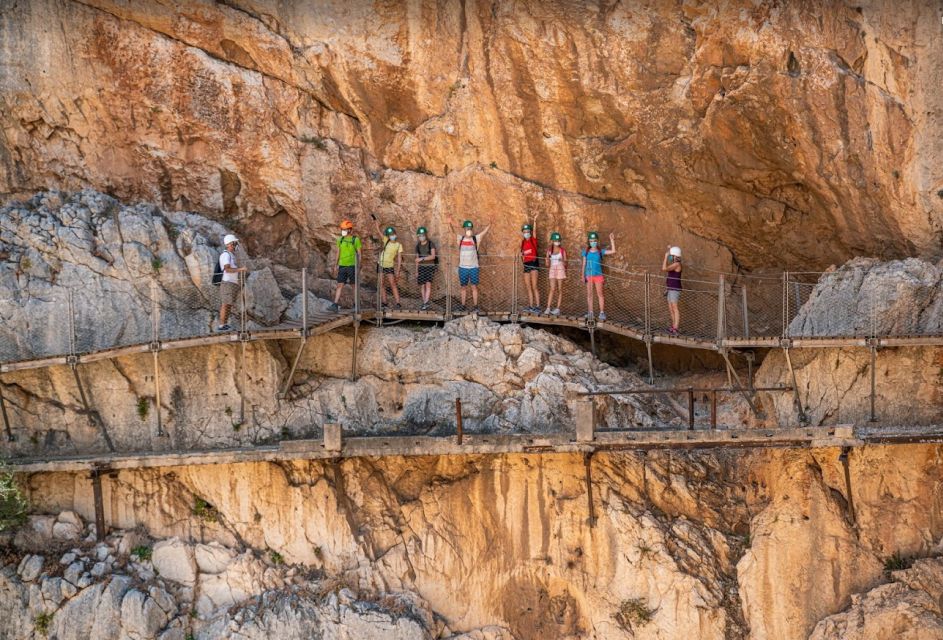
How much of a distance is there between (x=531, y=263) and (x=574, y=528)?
A: 15.1ft

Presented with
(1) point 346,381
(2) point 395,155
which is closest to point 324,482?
(1) point 346,381

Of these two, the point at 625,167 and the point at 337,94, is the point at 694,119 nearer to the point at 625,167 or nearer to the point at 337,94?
the point at 625,167

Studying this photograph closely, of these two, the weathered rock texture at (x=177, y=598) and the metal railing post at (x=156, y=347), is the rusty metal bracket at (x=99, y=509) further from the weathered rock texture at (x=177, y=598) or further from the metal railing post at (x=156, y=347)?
the metal railing post at (x=156, y=347)

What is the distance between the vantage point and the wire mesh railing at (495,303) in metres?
25.8

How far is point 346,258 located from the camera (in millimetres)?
27484

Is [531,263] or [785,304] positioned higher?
[531,263]

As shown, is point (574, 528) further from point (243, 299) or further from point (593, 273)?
point (243, 299)

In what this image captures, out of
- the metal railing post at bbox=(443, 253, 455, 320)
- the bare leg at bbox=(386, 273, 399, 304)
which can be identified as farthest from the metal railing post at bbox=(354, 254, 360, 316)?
the metal railing post at bbox=(443, 253, 455, 320)

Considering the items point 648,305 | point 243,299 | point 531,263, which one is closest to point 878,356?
point 648,305

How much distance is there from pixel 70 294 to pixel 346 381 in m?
4.64

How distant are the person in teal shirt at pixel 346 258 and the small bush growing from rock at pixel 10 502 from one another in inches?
229

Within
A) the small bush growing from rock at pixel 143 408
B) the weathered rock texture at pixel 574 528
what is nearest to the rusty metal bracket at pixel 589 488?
the weathered rock texture at pixel 574 528

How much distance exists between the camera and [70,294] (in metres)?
26.7

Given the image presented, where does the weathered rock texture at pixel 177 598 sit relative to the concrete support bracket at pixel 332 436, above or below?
below
